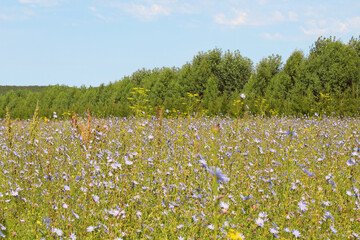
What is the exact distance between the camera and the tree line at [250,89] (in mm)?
14820

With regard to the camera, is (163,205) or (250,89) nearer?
(163,205)

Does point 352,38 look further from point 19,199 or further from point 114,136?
point 19,199

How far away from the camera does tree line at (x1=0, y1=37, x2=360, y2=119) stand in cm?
1482

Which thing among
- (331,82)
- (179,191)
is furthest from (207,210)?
(331,82)

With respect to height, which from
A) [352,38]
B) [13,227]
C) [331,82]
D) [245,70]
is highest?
[352,38]

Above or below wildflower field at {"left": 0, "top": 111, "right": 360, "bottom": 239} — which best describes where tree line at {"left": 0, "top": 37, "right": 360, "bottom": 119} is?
above

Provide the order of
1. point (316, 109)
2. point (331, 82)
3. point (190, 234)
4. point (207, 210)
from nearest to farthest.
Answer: point (190, 234) → point (207, 210) → point (316, 109) → point (331, 82)

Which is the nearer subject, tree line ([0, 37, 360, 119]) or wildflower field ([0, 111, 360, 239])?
wildflower field ([0, 111, 360, 239])

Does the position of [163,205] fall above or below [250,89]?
below

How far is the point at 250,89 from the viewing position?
63.6ft

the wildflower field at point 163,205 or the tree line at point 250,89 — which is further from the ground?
the tree line at point 250,89

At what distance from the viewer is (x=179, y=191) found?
147 inches

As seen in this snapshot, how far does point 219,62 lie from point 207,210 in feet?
76.2

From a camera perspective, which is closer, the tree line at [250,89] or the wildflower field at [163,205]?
the wildflower field at [163,205]
